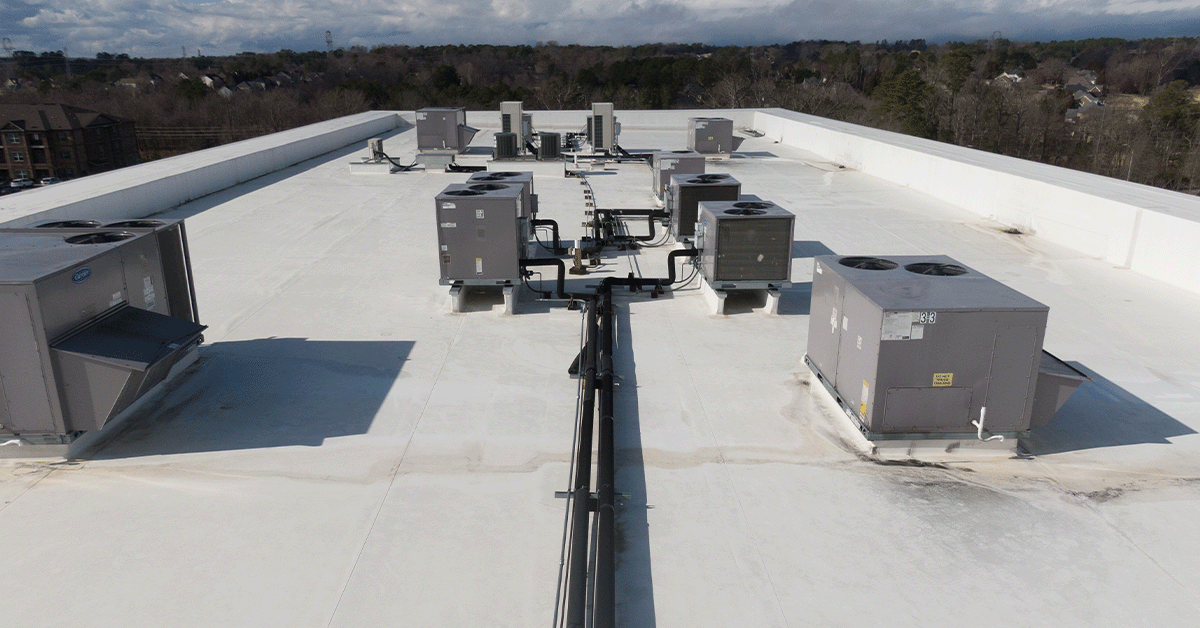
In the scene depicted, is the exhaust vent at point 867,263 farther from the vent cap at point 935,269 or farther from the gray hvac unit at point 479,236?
the gray hvac unit at point 479,236

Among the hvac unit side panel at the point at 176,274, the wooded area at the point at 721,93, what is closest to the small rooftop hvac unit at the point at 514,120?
the hvac unit side panel at the point at 176,274

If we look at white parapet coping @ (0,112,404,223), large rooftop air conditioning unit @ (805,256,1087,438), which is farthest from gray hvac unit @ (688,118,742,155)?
large rooftop air conditioning unit @ (805,256,1087,438)

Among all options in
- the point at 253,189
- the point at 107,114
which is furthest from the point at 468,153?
the point at 107,114

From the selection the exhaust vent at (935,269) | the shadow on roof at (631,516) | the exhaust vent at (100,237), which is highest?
the exhaust vent at (100,237)

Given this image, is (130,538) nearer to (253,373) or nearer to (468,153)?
(253,373)

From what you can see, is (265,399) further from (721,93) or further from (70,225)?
(721,93)

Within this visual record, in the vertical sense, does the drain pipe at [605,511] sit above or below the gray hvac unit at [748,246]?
below

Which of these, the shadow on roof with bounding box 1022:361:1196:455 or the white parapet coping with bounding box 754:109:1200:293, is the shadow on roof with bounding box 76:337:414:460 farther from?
the white parapet coping with bounding box 754:109:1200:293
